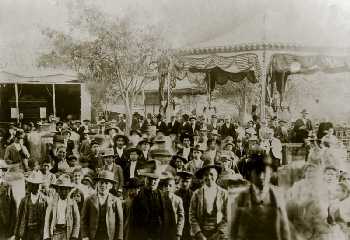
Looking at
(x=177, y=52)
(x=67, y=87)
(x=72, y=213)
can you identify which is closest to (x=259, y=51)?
(x=177, y=52)

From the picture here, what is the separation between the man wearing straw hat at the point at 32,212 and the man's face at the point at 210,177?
1313 millimetres

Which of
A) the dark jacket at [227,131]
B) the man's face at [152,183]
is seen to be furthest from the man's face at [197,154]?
the man's face at [152,183]

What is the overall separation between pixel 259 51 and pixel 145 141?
1.12 meters

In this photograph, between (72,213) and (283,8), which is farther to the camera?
(72,213)

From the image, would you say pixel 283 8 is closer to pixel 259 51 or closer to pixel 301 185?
pixel 259 51

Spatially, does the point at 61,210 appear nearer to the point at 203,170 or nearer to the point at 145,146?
the point at 145,146

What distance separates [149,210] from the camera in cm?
351

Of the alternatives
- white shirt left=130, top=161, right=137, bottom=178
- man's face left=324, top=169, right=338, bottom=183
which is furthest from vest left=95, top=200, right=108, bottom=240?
man's face left=324, top=169, right=338, bottom=183

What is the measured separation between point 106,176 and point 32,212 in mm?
703

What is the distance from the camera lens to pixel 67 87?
383 cm

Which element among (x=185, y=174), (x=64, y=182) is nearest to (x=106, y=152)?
(x=64, y=182)

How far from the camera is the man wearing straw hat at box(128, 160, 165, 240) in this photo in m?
3.51

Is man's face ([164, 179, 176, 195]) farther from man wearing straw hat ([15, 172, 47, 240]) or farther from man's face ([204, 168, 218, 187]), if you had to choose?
man wearing straw hat ([15, 172, 47, 240])

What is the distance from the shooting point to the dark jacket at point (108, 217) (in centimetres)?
359
